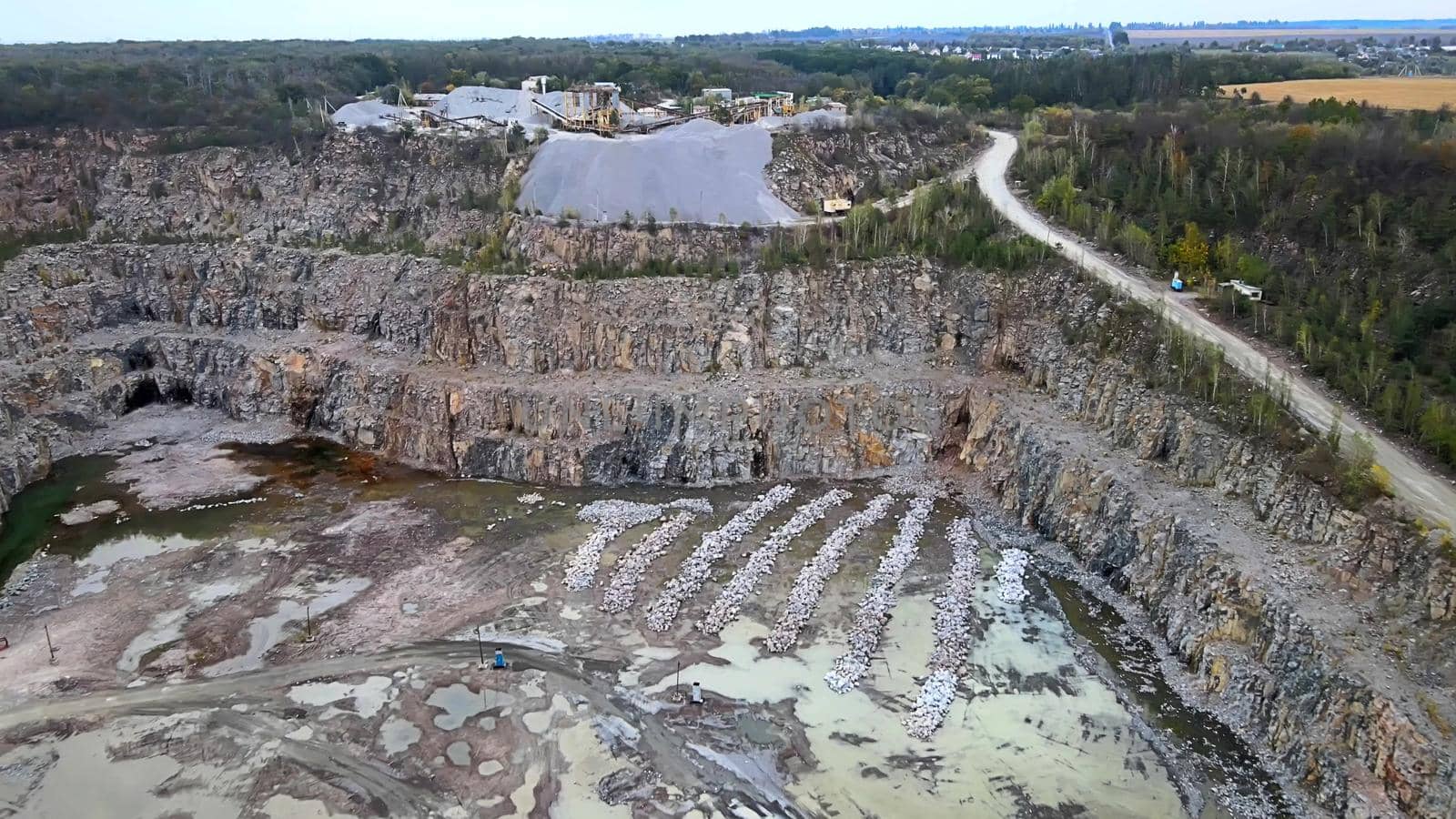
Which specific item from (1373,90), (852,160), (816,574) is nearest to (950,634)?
(816,574)

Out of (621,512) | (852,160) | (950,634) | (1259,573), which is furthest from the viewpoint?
(852,160)

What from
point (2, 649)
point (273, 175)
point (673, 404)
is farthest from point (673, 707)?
point (273, 175)

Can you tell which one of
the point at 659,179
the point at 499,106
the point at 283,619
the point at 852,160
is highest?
the point at 499,106

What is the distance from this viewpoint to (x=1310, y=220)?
124 ft

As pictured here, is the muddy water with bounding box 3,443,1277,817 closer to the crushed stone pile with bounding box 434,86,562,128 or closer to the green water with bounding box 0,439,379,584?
the green water with bounding box 0,439,379,584

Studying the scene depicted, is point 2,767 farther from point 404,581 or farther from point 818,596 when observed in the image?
point 818,596

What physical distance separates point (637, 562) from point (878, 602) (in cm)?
793

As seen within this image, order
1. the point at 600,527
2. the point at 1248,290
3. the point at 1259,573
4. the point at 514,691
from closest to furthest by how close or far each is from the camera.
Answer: the point at 1259,573, the point at 514,691, the point at 600,527, the point at 1248,290

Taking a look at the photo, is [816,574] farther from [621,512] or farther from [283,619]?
[283,619]

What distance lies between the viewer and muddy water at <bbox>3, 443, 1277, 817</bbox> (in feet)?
72.6

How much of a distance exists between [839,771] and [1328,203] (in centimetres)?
3072

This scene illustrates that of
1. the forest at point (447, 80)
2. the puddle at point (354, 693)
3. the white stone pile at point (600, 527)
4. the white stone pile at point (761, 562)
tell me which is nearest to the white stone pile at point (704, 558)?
the white stone pile at point (761, 562)

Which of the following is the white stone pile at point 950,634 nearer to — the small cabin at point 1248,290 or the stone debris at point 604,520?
the stone debris at point 604,520

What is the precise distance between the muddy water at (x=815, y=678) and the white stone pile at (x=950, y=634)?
0.29 meters
